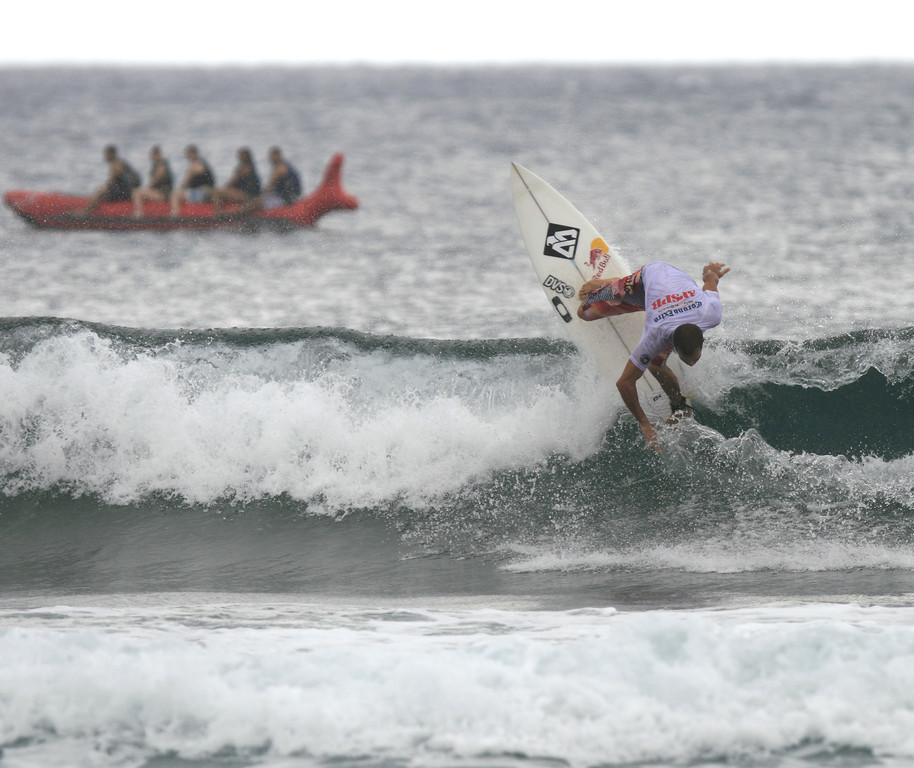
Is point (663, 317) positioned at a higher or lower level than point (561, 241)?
lower

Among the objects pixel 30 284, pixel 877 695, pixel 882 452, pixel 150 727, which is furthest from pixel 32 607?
pixel 30 284

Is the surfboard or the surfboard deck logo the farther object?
the surfboard deck logo

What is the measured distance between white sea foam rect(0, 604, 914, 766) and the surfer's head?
1911mm

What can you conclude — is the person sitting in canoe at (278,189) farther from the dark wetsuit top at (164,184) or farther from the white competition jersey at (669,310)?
the white competition jersey at (669,310)

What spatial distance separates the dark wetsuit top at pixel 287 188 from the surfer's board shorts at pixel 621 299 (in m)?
13.5

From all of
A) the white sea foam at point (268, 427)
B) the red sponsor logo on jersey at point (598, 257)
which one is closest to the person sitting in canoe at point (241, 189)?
the white sea foam at point (268, 427)

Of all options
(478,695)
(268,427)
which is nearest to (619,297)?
(268,427)

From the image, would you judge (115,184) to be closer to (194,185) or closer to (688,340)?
(194,185)

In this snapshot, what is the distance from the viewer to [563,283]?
7.55 m

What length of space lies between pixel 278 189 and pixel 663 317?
14.5 m

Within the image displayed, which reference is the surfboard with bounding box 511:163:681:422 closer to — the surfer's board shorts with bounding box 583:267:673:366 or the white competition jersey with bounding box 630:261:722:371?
the surfer's board shorts with bounding box 583:267:673:366

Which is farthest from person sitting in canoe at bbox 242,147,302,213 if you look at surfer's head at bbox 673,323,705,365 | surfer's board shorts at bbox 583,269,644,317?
surfer's head at bbox 673,323,705,365

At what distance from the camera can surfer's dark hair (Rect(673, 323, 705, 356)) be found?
19.4ft

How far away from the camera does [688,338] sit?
5906 millimetres
